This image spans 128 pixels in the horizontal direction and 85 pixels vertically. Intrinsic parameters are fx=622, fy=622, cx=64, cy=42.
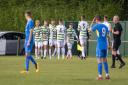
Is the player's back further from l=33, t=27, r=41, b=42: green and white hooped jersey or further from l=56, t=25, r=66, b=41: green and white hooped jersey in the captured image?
l=33, t=27, r=41, b=42: green and white hooped jersey

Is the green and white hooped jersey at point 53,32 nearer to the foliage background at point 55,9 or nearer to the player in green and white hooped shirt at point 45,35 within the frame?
the player in green and white hooped shirt at point 45,35

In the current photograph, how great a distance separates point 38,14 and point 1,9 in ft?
11.4

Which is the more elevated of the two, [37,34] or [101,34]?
[101,34]

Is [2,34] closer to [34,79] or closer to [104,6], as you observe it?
[104,6]

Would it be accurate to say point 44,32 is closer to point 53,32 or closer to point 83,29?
point 53,32

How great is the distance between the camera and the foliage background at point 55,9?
46562mm

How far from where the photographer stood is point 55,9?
1866 inches

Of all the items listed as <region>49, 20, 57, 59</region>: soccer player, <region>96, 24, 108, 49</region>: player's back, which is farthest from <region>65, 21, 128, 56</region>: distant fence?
<region>96, 24, 108, 49</region>: player's back

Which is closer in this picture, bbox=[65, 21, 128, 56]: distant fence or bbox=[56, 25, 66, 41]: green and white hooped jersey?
bbox=[56, 25, 66, 41]: green and white hooped jersey

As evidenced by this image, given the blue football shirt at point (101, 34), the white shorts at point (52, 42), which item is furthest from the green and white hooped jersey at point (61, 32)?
the blue football shirt at point (101, 34)

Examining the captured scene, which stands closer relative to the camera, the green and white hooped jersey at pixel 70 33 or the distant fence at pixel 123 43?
Result: the green and white hooped jersey at pixel 70 33

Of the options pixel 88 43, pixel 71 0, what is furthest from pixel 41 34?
pixel 71 0

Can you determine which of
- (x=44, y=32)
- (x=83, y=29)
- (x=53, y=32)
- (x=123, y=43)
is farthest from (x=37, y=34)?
(x=123, y=43)

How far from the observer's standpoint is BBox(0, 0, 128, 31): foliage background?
1833 inches
